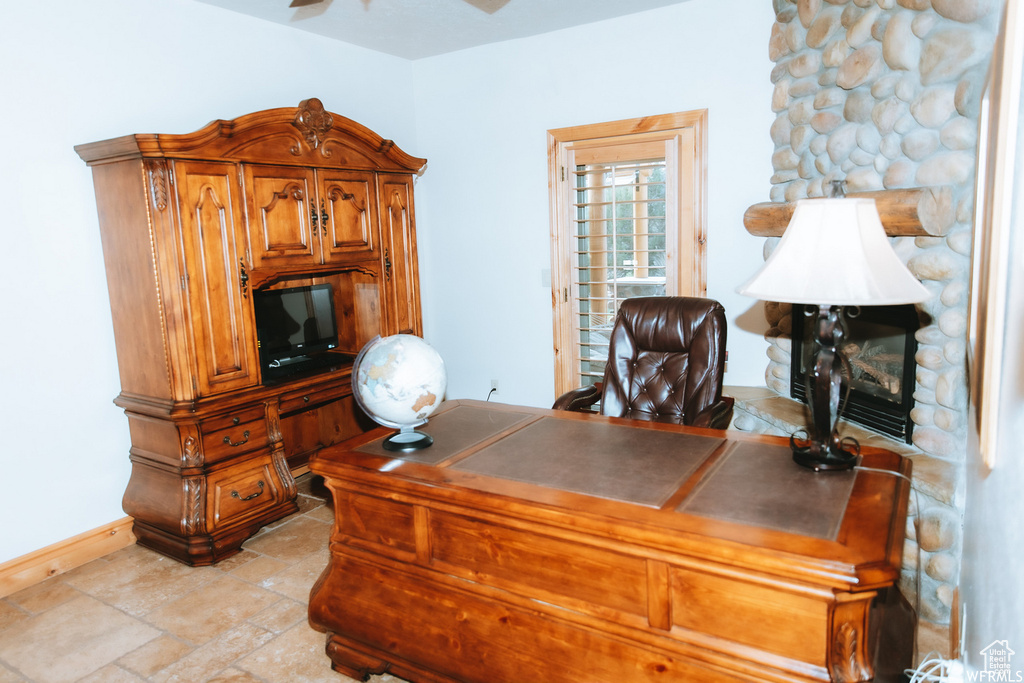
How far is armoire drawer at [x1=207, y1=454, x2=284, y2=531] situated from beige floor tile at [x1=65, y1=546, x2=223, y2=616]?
24cm

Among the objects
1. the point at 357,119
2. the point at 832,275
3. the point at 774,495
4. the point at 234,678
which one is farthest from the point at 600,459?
the point at 357,119

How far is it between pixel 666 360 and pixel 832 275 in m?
1.38

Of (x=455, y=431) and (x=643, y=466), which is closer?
(x=643, y=466)

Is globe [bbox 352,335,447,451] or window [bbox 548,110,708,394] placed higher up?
window [bbox 548,110,708,394]

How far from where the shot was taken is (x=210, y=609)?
2746 millimetres

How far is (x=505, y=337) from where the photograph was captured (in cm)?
483

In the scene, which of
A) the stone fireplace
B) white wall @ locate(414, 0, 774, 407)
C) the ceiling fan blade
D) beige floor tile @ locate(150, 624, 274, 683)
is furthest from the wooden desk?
the ceiling fan blade

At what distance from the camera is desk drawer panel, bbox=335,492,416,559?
6.65 feet

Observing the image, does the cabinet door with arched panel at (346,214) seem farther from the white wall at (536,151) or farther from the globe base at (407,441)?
the globe base at (407,441)

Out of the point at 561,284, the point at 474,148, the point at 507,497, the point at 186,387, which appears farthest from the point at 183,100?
the point at 507,497

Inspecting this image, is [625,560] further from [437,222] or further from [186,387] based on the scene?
[437,222]

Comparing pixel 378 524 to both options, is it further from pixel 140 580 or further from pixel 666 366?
pixel 140 580

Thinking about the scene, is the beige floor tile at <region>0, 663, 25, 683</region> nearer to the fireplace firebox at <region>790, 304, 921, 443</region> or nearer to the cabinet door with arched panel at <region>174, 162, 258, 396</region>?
the cabinet door with arched panel at <region>174, 162, 258, 396</region>

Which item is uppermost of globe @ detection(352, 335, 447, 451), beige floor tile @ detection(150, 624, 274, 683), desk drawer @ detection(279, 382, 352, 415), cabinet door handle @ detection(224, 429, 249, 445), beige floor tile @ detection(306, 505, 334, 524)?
globe @ detection(352, 335, 447, 451)
